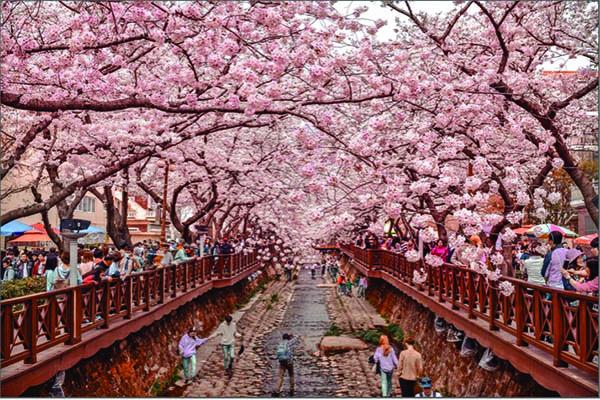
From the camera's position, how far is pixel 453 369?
55.0ft

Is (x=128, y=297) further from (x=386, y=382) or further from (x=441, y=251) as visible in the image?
(x=441, y=251)

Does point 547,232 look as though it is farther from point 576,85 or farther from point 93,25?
point 93,25

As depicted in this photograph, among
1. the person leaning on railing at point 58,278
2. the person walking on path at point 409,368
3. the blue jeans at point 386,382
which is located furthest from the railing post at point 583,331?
the person leaning on railing at point 58,278

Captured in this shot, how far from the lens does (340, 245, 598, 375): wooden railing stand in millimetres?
8117

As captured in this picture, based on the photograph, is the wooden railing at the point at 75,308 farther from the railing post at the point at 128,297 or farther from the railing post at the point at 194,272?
the railing post at the point at 194,272

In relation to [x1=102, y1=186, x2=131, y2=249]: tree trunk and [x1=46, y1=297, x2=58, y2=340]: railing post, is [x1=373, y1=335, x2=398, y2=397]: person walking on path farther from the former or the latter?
[x1=102, y1=186, x2=131, y2=249]: tree trunk

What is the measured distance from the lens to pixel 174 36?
Answer: 8.91 meters

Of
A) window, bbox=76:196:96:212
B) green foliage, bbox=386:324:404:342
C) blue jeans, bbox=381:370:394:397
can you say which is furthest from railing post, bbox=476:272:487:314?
window, bbox=76:196:96:212

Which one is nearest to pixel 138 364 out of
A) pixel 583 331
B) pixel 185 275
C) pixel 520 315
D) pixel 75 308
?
pixel 75 308

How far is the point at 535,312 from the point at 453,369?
23.5 feet

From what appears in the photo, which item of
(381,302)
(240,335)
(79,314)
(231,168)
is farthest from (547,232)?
(381,302)

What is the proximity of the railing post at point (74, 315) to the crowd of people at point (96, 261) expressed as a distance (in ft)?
2.84

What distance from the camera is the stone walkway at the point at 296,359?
60.2 feet

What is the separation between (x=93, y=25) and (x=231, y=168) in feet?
37.2
